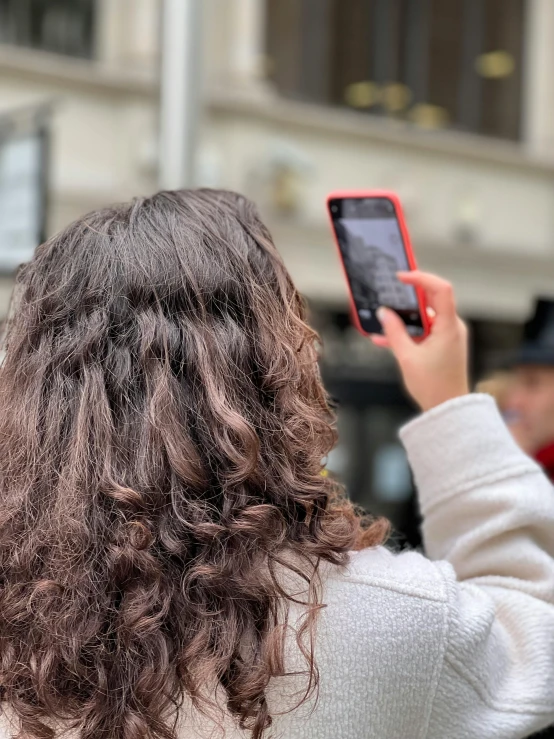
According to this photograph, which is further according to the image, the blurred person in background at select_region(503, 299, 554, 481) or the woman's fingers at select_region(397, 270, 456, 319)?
the blurred person in background at select_region(503, 299, 554, 481)

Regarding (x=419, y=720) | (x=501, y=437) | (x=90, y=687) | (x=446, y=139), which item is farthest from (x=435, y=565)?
(x=446, y=139)

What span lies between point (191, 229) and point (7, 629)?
0.50 metres

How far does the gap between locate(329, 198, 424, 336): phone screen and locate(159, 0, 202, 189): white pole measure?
991mm

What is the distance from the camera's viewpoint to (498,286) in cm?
947

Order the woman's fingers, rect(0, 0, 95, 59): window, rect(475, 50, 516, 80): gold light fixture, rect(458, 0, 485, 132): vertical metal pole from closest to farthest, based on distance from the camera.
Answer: the woman's fingers, rect(0, 0, 95, 59): window, rect(458, 0, 485, 132): vertical metal pole, rect(475, 50, 516, 80): gold light fixture

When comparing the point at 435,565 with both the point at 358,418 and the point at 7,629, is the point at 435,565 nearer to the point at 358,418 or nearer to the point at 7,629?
the point at 7,629

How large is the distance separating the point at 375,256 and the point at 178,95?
1152mm

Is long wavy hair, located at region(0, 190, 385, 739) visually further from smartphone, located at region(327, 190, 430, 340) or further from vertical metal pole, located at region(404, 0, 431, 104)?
vertical metal pole, located at region(404, 0, 431, 104)

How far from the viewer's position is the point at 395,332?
5.16 ft

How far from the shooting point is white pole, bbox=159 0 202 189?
2562mm

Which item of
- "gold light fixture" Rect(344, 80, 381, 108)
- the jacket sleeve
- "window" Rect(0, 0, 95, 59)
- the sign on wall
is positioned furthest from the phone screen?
"gold light fixture" Rect(344, 80, 381, 108)

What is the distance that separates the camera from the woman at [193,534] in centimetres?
109

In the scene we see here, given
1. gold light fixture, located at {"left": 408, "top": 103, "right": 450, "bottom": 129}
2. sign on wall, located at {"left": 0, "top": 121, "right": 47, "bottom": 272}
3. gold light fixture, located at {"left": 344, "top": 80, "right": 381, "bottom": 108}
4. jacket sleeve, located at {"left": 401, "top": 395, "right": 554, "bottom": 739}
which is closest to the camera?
jacket sleeve, located at {"left": 401, "top": 395, "right": 554, "bottom": 739}

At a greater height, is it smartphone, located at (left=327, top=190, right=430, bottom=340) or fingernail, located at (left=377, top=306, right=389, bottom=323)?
smartphone, located at (left=327, top=190, right=430, bottom=340)
